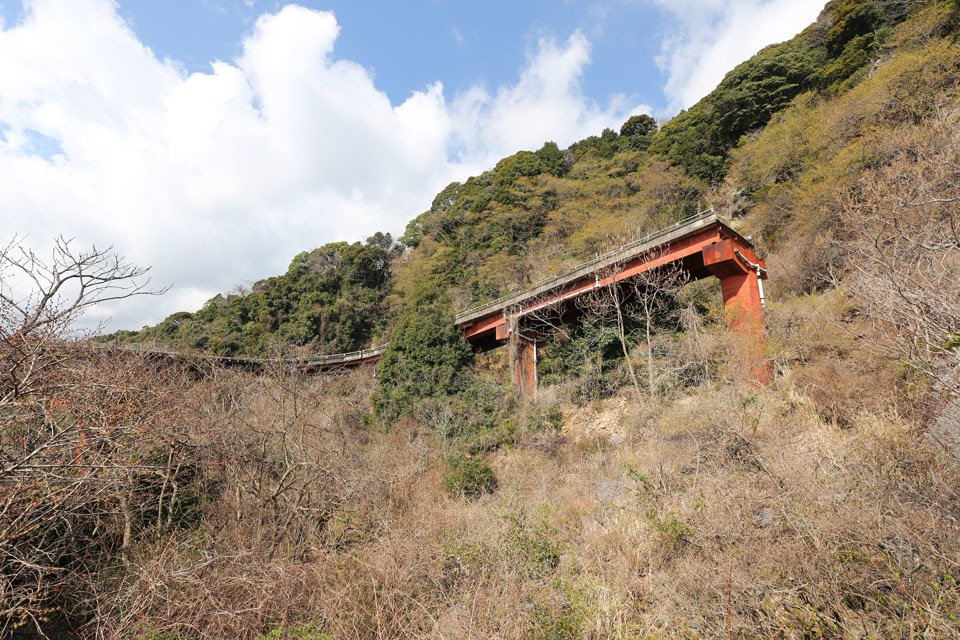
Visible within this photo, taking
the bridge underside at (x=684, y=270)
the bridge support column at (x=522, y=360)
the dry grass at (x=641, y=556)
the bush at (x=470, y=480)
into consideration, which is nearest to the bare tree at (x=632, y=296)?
the bridge underside at (x=684, y=270)

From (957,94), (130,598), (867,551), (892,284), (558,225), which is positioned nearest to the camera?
(867,551)

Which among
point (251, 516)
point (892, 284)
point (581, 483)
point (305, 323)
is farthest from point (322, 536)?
point (305, 323)

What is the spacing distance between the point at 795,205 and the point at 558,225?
1224cm

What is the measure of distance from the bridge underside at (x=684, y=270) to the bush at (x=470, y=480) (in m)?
5.78

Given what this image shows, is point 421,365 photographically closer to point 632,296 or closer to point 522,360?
→ point 522,360

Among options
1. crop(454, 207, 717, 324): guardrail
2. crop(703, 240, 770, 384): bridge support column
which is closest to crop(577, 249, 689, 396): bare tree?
crop(454, 207, 717, 324): guardrail

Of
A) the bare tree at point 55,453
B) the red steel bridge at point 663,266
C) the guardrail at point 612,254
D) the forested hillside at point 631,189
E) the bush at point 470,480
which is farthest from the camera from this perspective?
the forested hillside at point 631,189

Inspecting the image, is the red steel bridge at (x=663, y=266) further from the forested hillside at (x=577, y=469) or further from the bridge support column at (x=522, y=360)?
the forested hillside at (x=577, y=469)

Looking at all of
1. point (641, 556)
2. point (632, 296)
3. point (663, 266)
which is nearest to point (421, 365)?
point (632, 296)

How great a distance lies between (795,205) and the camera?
15375 mm

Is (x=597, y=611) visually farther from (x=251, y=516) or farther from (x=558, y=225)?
(x=558, y=225)

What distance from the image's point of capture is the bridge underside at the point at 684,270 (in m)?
11.1

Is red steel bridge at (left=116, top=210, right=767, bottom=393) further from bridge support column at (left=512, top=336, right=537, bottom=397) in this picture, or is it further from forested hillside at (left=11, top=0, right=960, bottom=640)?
forested hillside at (left=11, top=0, right=960, bottom=640)

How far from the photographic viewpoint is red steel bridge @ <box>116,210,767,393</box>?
11086mm
